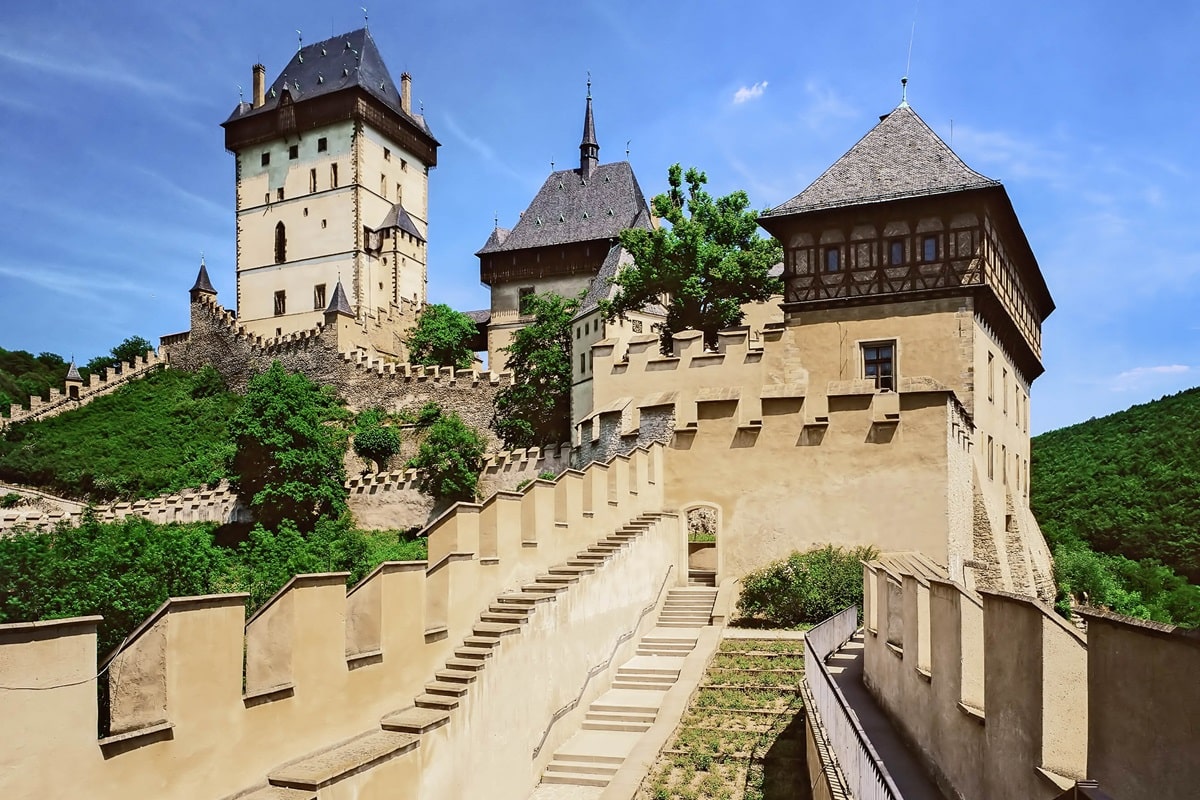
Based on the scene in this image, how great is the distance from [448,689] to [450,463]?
92.8 ft

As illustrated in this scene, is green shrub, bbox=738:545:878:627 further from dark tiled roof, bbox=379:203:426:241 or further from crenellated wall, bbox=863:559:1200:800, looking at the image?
dark tiled roof, bbox=379:203:426:241

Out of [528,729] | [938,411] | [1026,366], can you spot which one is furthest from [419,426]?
[528,729]

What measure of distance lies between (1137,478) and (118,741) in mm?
58390

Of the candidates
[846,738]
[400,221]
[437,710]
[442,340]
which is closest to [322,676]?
[437,710]

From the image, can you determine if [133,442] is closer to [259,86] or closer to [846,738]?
[259,86]

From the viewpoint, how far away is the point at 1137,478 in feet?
180

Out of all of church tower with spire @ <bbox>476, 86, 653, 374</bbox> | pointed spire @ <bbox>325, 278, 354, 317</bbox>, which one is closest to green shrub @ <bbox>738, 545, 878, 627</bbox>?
church tower with spire @ <bbox>476, 86, 653, 374</bbox>

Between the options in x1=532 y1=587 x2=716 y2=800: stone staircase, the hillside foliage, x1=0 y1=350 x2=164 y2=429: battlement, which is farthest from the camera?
x1=0 y1=350 x2=164 y2=429: battlement

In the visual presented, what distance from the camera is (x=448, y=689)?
10.8 m

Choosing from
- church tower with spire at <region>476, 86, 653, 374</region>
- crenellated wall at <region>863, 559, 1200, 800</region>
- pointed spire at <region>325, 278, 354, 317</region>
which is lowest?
crenellated wall at <region>863, 559, 1200, 800</region>

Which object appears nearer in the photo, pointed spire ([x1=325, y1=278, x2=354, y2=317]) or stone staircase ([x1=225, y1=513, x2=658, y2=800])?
stone staircase ([x1=225, y1=513, x2=658, y2=800])

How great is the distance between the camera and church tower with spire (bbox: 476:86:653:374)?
2143 inches

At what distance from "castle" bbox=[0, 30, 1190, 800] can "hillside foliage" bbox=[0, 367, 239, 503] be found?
7443mm

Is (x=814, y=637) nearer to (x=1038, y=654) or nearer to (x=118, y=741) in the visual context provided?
(x=1038, y=654)
